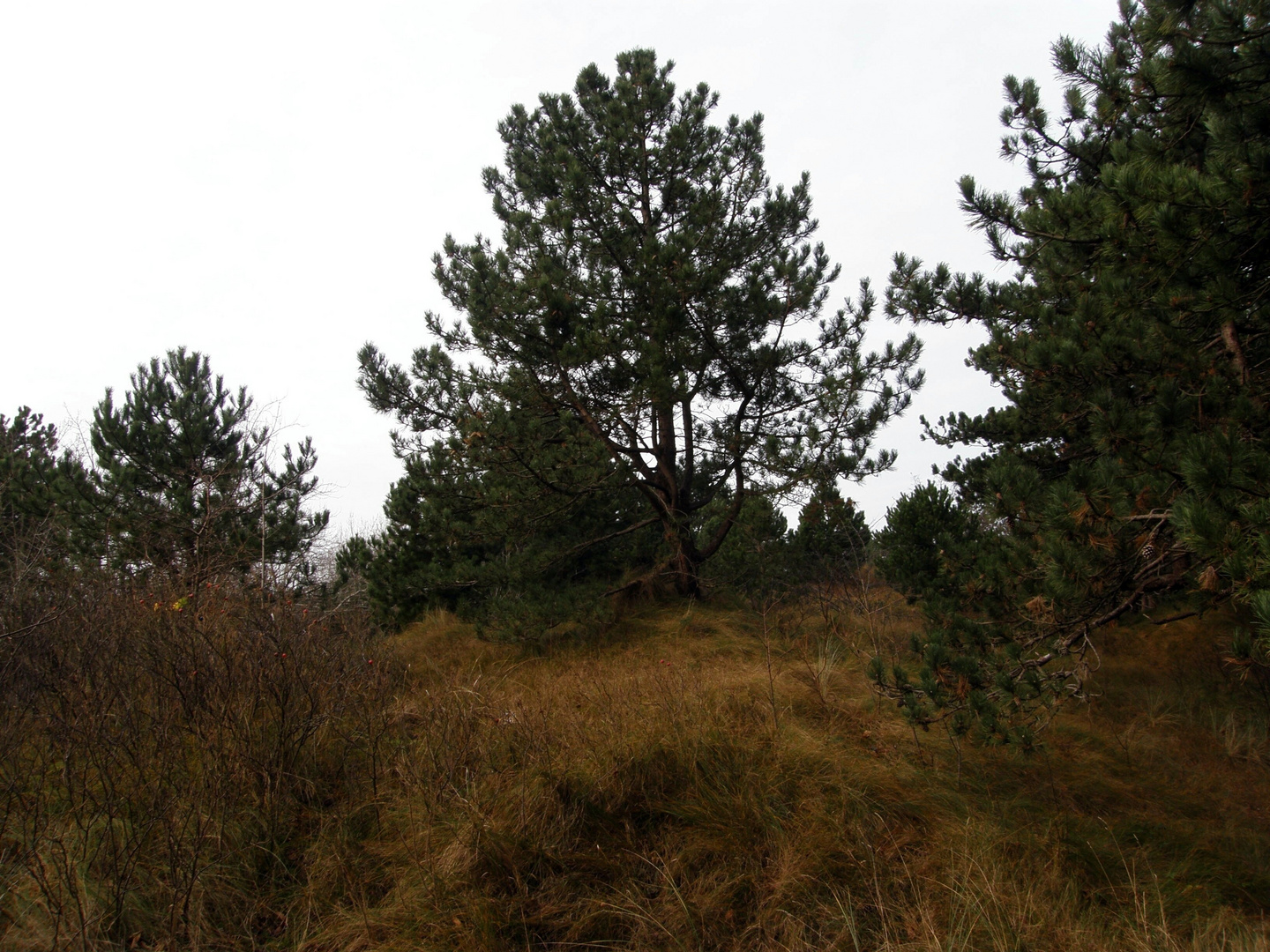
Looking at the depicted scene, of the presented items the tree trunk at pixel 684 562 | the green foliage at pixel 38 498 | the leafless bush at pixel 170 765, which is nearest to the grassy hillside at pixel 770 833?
the leafless bush at pixel 170 765

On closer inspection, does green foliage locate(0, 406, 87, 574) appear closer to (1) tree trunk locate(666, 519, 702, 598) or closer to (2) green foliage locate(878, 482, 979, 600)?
(1) tree trunk locate(666, 519, 702, 598)

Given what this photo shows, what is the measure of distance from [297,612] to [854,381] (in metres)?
6.20

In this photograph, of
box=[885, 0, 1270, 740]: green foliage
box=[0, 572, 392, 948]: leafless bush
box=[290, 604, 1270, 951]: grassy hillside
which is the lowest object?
box=[290, 604, 1270, 951]: grassy hillside

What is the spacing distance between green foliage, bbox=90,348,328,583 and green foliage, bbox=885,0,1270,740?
892cm

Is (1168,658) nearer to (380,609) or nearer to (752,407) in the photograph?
(752,407)

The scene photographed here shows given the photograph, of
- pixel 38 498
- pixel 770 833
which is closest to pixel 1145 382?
pixel 770 833

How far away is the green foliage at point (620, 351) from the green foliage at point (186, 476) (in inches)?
130

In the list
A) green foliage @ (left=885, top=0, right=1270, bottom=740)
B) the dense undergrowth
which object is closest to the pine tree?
Result: the dense undergrowth

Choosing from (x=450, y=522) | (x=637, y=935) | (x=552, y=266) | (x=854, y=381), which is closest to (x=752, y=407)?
(x=854, y=381)

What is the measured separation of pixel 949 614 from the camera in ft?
14.3

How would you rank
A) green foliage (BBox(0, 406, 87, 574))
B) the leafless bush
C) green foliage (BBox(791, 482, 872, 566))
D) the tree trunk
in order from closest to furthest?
the leafless bush < the tree trunk < green foliage (BBox(0, 406, 87, 574)) < green foliage (BBox(791, 482, 872, 566))

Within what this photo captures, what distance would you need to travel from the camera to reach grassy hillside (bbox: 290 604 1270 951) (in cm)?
263

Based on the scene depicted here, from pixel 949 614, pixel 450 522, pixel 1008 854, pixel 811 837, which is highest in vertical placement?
pixel 450 522

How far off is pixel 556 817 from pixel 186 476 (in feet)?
33.8
